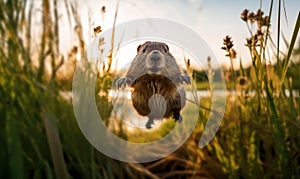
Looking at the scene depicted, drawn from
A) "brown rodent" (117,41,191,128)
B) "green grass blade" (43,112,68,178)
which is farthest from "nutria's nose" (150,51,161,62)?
"green grass blade" (43,112,68,178)

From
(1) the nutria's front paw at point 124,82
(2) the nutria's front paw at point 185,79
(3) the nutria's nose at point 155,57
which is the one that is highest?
(3) the nutria's nose at point 155,57

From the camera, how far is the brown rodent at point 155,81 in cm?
27

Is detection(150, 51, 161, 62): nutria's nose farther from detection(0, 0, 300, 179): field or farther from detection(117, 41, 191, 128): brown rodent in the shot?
detection(0, 0, 300, 179): field

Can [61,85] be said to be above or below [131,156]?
above

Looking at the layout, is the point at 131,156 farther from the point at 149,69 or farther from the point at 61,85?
the point at 149,69

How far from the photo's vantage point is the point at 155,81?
0.91ft

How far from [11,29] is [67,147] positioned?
446mm

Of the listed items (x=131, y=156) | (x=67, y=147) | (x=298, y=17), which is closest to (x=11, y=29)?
(x=67, y=147)

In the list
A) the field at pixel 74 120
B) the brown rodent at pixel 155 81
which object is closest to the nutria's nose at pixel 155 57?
the brown rodent at pixel 155 81

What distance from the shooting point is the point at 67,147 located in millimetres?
1297

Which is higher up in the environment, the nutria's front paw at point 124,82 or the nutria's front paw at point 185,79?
the nutria's front paw at point 124,82

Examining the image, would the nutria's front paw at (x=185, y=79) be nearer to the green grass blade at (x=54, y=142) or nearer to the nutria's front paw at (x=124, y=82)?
the nutria's front paw at (x=124, y=82)

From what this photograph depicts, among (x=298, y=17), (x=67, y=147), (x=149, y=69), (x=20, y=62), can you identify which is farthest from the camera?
(x=20, y=62)

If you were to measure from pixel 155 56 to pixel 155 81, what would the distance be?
0.02 metres
